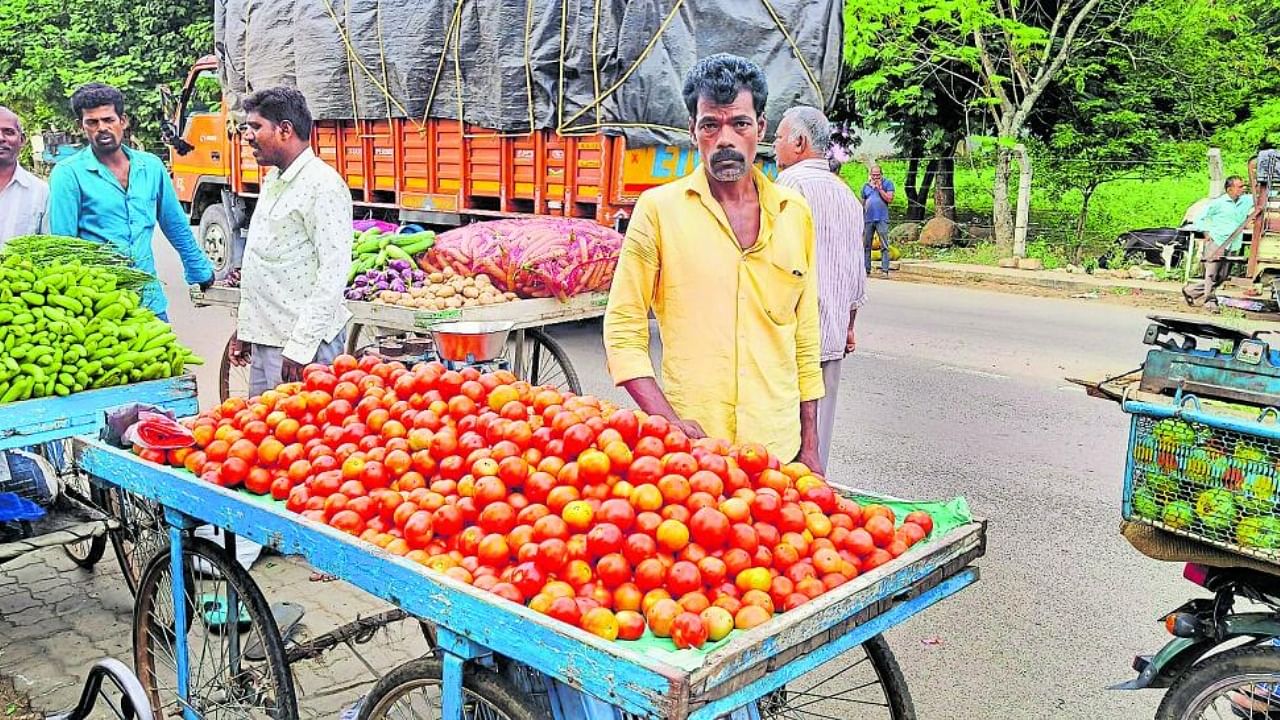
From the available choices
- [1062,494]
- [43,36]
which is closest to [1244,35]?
[1062,494]

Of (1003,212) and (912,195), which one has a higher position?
(912,195)

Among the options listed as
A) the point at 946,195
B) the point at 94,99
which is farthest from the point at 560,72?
the point at 946,195

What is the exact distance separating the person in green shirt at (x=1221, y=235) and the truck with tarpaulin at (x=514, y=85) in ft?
20.4

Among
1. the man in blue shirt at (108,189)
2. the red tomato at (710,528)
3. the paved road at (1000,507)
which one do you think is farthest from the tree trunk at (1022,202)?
the red tomato at (710,528)

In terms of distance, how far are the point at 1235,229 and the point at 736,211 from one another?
1233cm

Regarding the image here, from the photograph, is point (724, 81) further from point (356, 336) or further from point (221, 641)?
point (356, 336)

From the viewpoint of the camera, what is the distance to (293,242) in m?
4.54

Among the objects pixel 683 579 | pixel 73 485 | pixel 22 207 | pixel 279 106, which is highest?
pixel 279 106

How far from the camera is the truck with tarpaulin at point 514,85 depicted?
9.06m

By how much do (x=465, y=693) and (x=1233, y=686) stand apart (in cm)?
202

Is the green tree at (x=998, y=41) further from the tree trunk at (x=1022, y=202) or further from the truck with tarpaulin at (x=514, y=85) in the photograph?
the truck with tarpaulin at (x=514, y=85)

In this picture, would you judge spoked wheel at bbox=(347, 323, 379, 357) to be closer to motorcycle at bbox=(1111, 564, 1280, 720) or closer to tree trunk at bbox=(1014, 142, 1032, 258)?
motorcycle at bbox=(1111, 564, 1280, 720)

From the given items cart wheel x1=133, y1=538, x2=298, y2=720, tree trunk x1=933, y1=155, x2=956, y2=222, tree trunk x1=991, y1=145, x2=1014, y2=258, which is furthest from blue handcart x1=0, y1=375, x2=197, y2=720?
tree trunk x1=933, y1=155, x2=956, y2=222

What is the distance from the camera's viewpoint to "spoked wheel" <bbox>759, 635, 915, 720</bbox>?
302 centimetres
